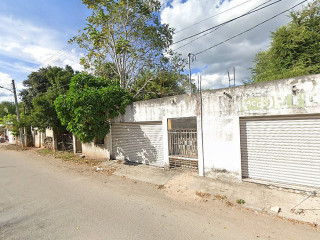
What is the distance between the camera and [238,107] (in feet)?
18.4

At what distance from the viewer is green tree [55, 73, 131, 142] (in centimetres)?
779

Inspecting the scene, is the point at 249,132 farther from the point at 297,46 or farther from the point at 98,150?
the point at 297,46

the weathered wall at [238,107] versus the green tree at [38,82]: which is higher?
the green tree at [38,82]

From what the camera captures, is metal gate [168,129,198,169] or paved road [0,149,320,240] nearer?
paved road [0,149,320,240]

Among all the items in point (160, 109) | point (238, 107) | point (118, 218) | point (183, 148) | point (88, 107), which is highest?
point (88, 107)

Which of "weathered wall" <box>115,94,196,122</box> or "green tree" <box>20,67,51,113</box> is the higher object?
"green tree" <box>20,67,51,113</box>

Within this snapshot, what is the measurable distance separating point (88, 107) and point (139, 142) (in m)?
2.96

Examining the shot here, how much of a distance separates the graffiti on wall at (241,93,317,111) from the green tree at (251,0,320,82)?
31.9 feet

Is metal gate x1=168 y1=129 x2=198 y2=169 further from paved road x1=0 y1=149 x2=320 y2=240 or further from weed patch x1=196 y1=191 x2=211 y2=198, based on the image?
paved road x1=0 y1=149 x2=320 y2=240

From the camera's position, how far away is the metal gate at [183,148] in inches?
271

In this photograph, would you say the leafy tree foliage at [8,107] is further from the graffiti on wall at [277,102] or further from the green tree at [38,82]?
the graffiti on wall at [277,102]

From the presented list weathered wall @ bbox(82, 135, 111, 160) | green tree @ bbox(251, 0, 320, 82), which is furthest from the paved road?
green tree @ bbox(251, 0, 320, 82)

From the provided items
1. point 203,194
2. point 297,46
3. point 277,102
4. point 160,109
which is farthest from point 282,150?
point 297,46

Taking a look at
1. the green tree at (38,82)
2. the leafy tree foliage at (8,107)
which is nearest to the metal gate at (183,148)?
the green tree at (38,82)
